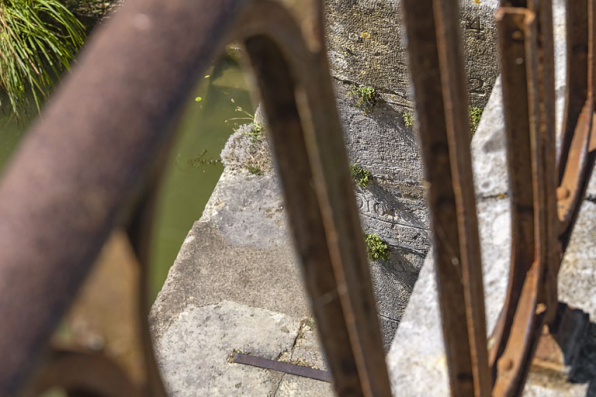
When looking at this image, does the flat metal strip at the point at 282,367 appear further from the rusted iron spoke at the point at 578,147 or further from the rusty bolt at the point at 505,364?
the rusty bolt at the point at 505,364

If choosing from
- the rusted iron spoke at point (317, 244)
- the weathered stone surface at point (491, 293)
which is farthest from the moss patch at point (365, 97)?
the rusted iron spoke at point (317, 244)

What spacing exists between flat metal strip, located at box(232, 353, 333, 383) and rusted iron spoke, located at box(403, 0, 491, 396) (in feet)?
11.2

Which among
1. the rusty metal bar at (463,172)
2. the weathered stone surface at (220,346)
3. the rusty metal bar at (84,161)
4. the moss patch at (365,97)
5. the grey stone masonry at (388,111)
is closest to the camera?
the rusty metal bar at (84,161)

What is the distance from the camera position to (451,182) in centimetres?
76

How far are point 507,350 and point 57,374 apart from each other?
0.78 m

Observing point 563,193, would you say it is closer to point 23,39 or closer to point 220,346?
point 220,346

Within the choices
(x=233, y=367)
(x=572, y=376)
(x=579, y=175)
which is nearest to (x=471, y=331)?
(x=572, y=376)

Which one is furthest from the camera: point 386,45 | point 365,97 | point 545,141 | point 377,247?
point 377,247

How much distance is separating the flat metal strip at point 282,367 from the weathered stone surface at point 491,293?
3035mm

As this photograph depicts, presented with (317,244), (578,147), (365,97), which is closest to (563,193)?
(578,147)

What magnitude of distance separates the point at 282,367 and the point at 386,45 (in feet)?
6.05

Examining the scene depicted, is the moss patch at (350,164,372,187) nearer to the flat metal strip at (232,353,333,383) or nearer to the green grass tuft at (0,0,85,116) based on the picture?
the flat metal strip at (232,353,333,383)

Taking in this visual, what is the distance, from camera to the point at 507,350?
1.00m

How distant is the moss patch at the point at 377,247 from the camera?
4539mm
